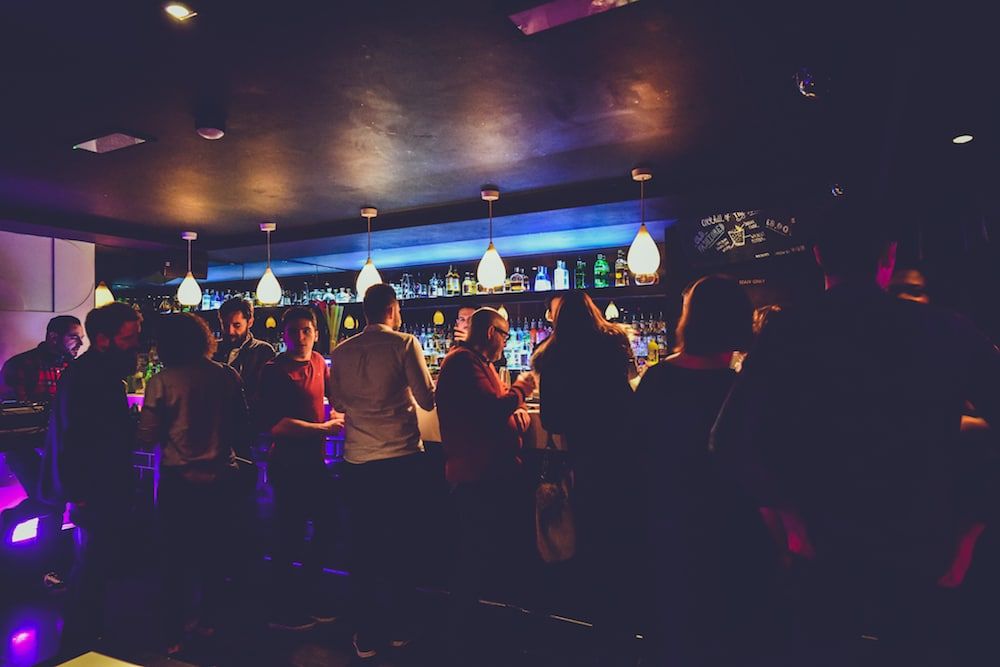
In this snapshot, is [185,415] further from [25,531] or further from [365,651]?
[25,531]

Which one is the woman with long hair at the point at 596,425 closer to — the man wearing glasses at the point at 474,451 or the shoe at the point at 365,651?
the man wearing glasses at the point at 474,451

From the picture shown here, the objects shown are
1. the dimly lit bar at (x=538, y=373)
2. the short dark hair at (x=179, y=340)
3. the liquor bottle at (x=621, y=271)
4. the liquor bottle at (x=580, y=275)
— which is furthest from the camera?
the liquor bottle at (x=580, y=275)

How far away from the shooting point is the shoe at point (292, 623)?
11.0 feet

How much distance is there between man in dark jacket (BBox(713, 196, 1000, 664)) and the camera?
4.64ft

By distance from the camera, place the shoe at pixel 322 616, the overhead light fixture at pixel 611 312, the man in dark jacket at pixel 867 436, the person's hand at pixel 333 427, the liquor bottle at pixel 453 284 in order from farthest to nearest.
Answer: the liquor bottle at pixel 453 284, the overhead light fixture at pixel 611 312, the person's hand at pixel 333 427, the shoe at pixel 322 616, the man in dark jacket at pixel 867 436

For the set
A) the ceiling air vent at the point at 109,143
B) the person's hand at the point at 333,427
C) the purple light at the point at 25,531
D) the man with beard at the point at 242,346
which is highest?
the ceiling air vent at the point at 109,143

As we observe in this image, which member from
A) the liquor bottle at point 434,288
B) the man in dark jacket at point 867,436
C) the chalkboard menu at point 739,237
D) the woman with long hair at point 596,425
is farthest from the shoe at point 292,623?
the liquor bottle at point 434,288

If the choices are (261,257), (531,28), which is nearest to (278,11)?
(531,28)

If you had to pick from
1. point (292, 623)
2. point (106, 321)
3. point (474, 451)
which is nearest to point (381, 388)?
point (474, 451)

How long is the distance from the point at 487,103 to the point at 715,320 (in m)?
1.84

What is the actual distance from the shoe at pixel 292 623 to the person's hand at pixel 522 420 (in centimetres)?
162

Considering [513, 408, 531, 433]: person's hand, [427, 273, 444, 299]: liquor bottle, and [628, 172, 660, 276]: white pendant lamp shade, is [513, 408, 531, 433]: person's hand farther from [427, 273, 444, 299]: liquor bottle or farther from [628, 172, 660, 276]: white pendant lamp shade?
[427, 273, 444, 299]: liquor bottle

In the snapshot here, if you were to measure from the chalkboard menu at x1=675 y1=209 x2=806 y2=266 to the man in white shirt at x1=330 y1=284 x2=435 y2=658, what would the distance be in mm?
3498

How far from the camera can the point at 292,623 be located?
3367 mm
